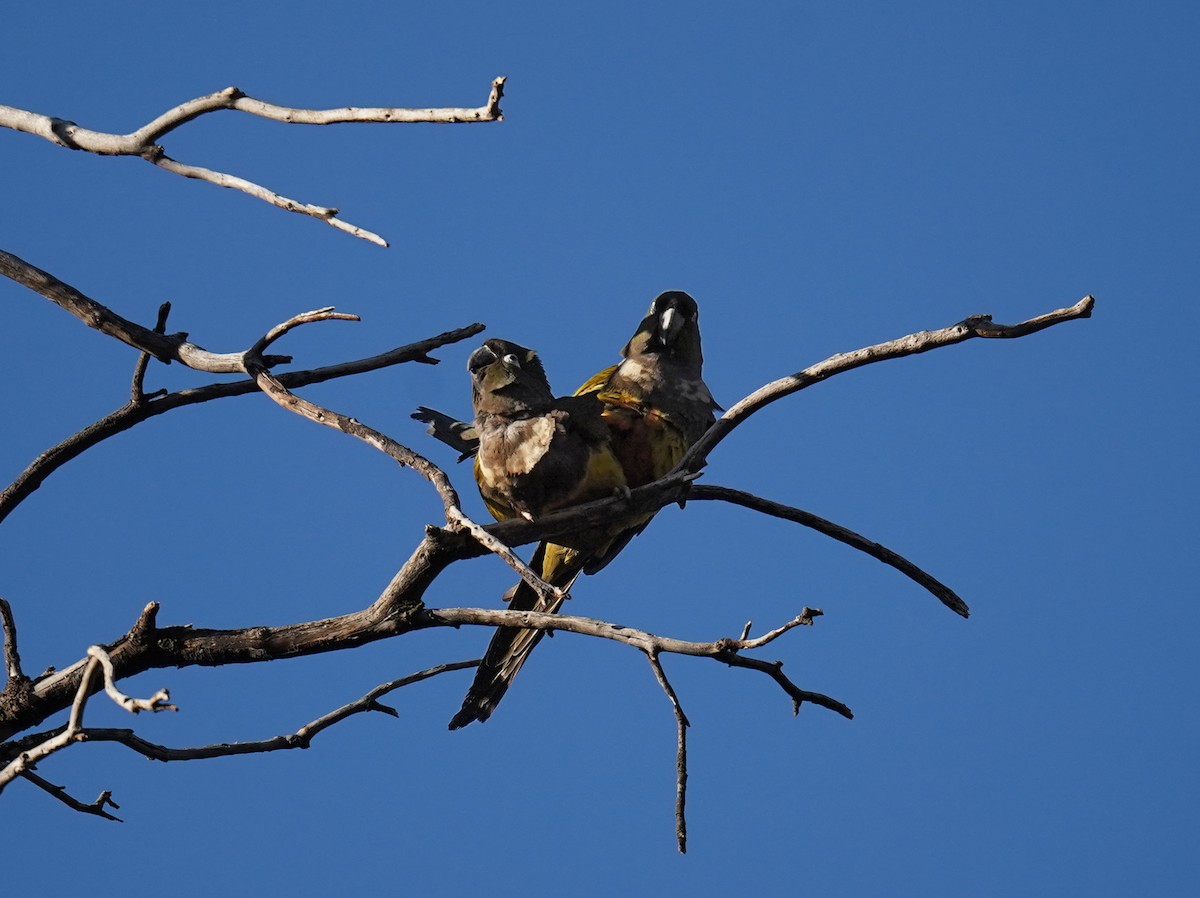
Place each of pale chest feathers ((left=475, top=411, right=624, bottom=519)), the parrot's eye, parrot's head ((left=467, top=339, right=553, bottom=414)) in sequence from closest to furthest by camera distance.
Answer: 1. pale chest feathers ((left=475, top=411, right=624, bottom=519))
2. parrot's head ((left=467, top=339, right=553, bottom=414))
3. the parrot's eye

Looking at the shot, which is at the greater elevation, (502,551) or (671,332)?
(671,332)

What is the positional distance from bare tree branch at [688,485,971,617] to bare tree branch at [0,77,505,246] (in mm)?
2798

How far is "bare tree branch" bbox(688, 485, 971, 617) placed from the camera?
6133 millimetres

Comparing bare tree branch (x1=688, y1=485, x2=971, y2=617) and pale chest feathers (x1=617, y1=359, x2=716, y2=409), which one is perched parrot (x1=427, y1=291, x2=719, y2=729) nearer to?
pale chest feathers (x1=617, y1=359, x2=716, y2=409)

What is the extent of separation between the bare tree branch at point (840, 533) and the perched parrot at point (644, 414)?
736 mm

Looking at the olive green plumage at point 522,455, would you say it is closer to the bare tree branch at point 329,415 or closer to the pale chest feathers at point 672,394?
the pale chest feathers at point 672,394

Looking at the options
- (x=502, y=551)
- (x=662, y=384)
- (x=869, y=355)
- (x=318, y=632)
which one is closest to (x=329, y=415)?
(x=318, y=632)

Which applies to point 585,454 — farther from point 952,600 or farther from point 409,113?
point 409,113

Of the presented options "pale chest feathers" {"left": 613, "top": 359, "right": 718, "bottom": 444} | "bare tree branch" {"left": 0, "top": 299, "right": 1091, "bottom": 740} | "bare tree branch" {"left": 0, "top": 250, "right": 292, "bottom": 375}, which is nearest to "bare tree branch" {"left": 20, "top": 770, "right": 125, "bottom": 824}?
"bare tree branch" {"left": 0, "top": 299, "right": 1091, "bottom": 740}

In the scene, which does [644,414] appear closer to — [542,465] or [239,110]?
[542,465]

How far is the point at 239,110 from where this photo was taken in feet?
15.3

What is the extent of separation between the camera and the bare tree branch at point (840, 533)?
613 centimetres

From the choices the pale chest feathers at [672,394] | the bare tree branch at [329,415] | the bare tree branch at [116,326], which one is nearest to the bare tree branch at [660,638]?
the bare tree branch at [329,415]

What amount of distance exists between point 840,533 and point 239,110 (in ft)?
11.2
